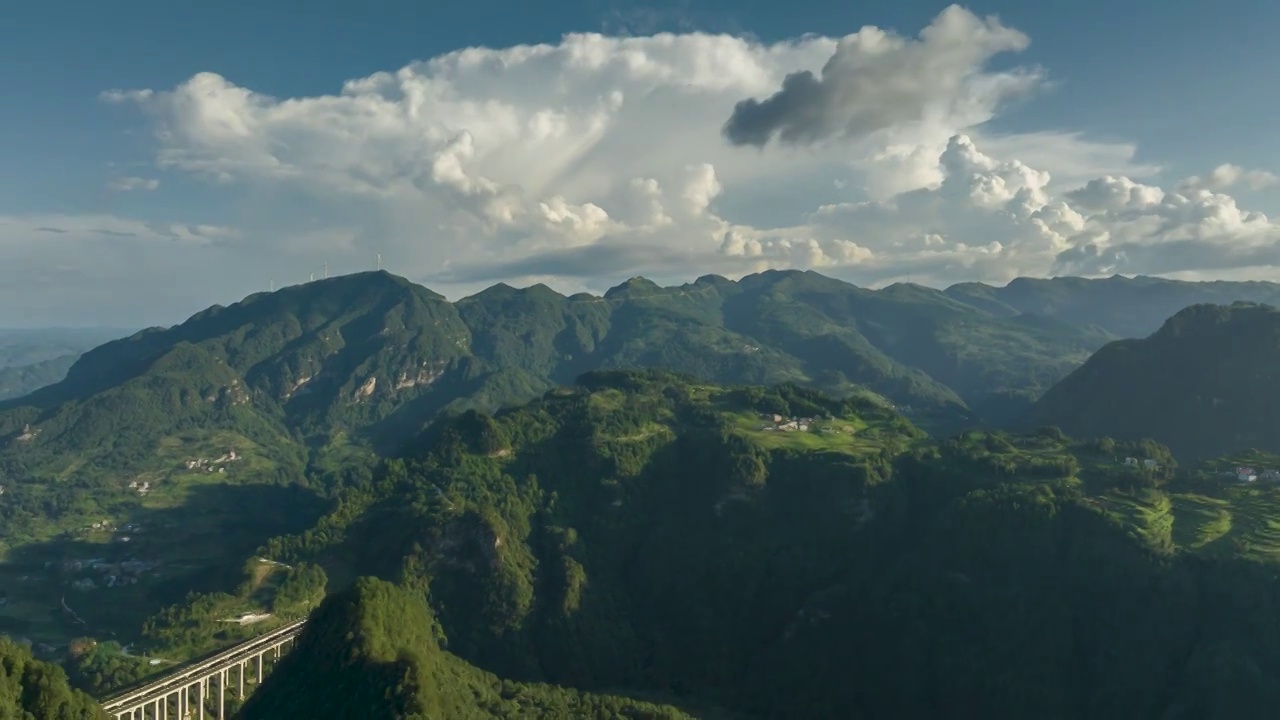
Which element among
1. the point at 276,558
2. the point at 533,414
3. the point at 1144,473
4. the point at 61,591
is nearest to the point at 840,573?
the point at 1144,473

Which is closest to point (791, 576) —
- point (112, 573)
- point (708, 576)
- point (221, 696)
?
point (708, 576)

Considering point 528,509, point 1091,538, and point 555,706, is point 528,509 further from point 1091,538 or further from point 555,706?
point 1091,538

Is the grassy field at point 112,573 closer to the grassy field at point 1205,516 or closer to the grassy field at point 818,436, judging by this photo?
the grassy field at point 818,436

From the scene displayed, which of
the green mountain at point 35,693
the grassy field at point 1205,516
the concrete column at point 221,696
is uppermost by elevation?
the green mountain at point 35,693

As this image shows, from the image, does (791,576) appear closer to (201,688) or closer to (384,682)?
(384,682)

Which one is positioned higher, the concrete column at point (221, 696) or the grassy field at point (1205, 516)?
the grassy field at point (1205, 516)

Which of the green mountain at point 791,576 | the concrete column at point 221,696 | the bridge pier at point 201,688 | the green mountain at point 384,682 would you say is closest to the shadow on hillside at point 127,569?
the bridge pier at point 201,688
